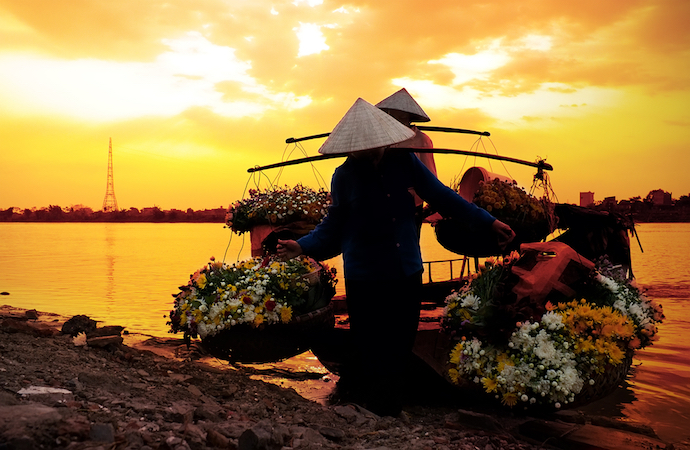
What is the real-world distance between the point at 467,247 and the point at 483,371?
176cm

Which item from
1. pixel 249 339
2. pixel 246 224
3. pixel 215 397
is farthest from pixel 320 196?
pixel 215 397

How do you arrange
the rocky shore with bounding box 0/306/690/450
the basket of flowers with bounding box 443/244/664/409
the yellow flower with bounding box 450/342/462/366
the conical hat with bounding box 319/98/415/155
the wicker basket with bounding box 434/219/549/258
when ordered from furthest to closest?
the wicker basket with bounding box 434/219/549/258 → the yellow flower with bounding box 450/342/462/366 → the basket of flowers with bounding box 443/244/664/409 → the conical hat with bounding box 319/98/415/155 → the rocky shore with bounding box 0/306/690/450

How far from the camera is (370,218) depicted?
4.45 meters

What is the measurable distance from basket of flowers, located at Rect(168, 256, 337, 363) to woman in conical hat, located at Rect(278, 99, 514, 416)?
2.24 ft

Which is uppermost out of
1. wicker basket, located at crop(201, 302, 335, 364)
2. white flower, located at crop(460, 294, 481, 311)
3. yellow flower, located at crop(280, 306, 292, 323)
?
white flower, located at crop(460, 294, 481, 311)

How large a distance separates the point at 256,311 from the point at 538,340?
245cm

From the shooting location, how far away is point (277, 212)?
25.5ft

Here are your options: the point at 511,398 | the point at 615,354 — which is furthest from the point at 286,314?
the point at 615,354

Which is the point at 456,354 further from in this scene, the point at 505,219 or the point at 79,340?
the point at 79,340

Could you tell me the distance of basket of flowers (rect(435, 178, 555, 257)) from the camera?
6.00 m

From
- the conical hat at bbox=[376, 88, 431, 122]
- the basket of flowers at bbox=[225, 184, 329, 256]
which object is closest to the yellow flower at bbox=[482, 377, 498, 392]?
the conical hat at bbox=[376, 88, 431, 122]

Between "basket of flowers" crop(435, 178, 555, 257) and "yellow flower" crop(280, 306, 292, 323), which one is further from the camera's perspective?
"basket of flowers" crop(435, 178, 555, 257)

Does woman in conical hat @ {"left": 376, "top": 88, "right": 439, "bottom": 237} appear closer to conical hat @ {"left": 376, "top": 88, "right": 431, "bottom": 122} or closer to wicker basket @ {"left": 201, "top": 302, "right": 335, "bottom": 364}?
conical hat @ {"left": 376, "top": 88, "right": 431, "bottom": 122}

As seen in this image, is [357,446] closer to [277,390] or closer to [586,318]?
[277,390]
